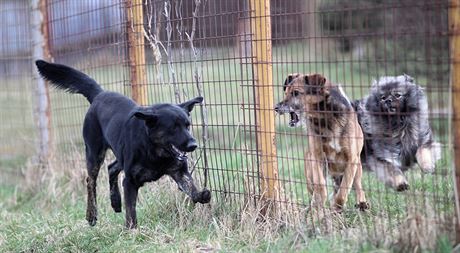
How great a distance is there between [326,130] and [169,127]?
4.71 feet

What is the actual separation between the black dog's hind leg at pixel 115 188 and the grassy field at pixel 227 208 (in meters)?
0.16

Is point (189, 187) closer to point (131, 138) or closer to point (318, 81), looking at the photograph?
point (131, 138)

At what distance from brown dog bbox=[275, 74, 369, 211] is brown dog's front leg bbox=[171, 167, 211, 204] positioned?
0.89 m

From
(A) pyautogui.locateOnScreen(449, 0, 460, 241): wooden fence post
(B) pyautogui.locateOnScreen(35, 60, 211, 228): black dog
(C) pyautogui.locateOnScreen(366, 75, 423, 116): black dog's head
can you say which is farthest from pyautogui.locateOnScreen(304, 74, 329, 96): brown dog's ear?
(A) pyautogui.locateOnScreen(449, 0, 460, 241): wooden fence post

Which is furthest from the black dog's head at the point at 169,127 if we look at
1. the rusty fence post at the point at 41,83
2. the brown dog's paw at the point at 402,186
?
the rusty fence post at the point at 41,83

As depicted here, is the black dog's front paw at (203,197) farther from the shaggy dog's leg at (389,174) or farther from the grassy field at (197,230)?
the shaggy dog's leg at (389,174)

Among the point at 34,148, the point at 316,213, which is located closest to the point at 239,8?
the point at 316,213

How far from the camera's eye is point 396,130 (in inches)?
255

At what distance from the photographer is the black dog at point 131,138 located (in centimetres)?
582

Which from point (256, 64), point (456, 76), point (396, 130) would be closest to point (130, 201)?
point (256, 64)

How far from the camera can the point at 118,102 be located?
22.1 ft

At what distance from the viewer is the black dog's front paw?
239 inches

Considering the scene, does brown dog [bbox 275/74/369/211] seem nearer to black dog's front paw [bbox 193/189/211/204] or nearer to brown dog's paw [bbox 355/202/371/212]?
brown dog's paw [bbox 355/202/371/212]

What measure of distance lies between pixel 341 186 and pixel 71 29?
4.61 meters
